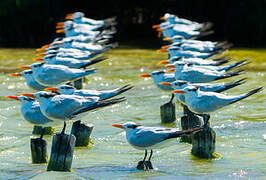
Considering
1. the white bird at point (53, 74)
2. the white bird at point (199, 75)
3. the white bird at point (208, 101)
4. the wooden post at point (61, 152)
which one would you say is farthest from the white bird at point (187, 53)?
the wooden post at point (61, 152)

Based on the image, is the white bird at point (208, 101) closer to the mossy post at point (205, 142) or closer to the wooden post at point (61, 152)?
the mossy post at point (205, 142)

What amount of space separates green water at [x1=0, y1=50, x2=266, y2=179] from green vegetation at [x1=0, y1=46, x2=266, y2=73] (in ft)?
8.21

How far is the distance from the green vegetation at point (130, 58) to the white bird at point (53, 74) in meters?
5.38

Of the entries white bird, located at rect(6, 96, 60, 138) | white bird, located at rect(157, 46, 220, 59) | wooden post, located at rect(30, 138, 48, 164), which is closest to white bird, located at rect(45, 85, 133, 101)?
white bird, located at rect(6, 96, 60, 138)

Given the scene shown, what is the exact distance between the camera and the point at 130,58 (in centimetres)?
1719

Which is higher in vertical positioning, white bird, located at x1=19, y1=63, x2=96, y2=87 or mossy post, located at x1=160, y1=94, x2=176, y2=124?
white bird, located at x1=19, y1=63, x2=96, y2=87

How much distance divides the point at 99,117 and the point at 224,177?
13.9ft

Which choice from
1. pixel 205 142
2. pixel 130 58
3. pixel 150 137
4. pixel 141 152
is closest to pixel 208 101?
pixel 205 142

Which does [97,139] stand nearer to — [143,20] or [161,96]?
[161,96]

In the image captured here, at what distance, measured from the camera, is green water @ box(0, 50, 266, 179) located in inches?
273

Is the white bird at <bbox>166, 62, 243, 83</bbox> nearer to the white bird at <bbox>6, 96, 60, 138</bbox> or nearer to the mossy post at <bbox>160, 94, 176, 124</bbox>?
the mossy post at <bbox>160, 94, 176, 124</bbox>

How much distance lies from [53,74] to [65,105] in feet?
9.53

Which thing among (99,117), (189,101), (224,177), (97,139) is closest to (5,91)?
(99,117)

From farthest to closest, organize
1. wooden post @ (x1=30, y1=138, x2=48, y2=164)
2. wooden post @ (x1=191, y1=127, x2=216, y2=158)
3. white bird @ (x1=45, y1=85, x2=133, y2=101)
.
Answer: white bird @ (x1=45, y1=85, x2=133, y2=101) → wooden post @ (x1=191, y1=127, x2=216, y2=158) → wooden post @ (x1=30, y1=138, x2=48, y2=164)
